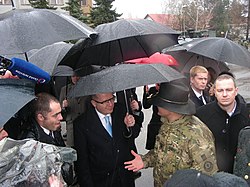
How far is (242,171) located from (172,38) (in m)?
2.05

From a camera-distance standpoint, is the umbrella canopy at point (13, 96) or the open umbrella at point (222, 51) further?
the open umbrella at point (222, 51)

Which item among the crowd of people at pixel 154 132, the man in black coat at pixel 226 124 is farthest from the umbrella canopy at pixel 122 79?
the man in black coat at pixel 226 124

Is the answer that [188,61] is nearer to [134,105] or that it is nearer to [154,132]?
[134,105]

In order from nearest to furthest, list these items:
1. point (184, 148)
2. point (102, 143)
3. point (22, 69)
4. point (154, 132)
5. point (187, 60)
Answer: point (22, 69)
point (184, 148)
point (102, 143)
point (154, 132)
point (187, 60)

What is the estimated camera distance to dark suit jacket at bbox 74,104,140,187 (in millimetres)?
3215

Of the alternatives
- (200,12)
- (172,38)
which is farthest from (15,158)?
(200,12)

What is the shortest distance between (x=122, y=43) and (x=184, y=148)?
1750mm

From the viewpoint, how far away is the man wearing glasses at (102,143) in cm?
321

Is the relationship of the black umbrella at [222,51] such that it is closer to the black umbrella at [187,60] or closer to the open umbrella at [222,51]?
the open umbrella at [222,51]

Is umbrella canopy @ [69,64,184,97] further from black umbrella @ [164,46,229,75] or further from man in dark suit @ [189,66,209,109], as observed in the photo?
black umbrella @ [164,46,229,75]

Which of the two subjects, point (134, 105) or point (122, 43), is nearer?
point (122, 43)

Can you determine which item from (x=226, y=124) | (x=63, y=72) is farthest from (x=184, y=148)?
(x=63, y=72)

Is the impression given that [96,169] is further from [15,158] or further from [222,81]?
[15,158]

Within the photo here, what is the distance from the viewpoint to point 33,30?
2707 mm
